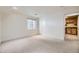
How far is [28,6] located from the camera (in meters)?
1.94

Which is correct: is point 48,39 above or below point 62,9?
below

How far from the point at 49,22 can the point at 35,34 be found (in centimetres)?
38

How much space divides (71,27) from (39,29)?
67 cm

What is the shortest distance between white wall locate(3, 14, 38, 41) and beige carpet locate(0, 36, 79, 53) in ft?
0.38

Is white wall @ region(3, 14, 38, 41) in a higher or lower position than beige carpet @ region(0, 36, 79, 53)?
higher

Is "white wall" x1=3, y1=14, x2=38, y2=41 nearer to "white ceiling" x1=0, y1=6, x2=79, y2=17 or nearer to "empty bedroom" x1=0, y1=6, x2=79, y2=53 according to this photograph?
"empty bedroom" x1=0, y1=6, x2=79, y2=53

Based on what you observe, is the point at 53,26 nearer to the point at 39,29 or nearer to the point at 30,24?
the point at 39,29

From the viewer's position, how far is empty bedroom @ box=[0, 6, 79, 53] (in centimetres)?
195

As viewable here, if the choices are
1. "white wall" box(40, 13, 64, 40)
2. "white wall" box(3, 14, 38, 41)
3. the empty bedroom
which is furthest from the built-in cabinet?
"white wall" box(3, 14, 38, 41)

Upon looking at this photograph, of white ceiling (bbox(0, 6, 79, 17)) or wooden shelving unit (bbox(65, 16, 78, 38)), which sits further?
wooden shelving unit (bbox(65, 16, 78, 38))

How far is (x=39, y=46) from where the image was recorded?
2004 mm

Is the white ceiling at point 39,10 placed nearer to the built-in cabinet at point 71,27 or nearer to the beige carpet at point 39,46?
the built-in cabinet at point 71,27
